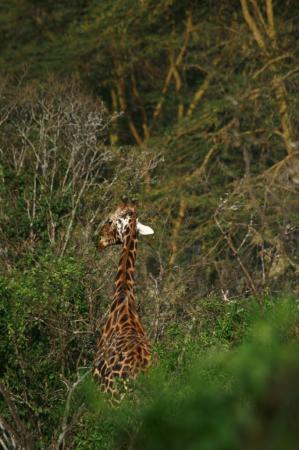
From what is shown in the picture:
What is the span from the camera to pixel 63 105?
19141 millimetres

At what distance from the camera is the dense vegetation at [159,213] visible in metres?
2.75

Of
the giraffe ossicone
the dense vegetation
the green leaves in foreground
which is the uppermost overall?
the green leaves in foreground

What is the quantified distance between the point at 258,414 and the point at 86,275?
348 inches

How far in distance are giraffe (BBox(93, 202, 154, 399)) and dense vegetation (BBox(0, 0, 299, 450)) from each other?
197mm

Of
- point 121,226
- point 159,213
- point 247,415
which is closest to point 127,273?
point 121,226

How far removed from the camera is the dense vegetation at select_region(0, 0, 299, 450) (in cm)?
275

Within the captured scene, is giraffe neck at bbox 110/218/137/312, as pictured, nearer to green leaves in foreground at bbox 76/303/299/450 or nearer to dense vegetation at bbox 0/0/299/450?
dense vegetation at bbox 0/0/299/450

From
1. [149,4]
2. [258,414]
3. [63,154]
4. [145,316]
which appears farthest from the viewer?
[149,4]

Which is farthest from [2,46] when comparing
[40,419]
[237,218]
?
[40,419]

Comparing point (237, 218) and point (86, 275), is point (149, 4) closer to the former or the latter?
point (237, 218)

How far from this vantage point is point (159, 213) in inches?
671

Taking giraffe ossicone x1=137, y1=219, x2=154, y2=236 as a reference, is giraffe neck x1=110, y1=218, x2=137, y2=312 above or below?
below

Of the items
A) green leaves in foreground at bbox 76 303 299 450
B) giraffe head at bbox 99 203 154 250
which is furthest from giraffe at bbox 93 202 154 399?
green leaves in foreground at bbox 76 303 299 450

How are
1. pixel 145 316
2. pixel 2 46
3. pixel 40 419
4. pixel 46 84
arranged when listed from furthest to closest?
pixel 2 46, pixel 46 84, pixel 145 316, pixel 40 419
